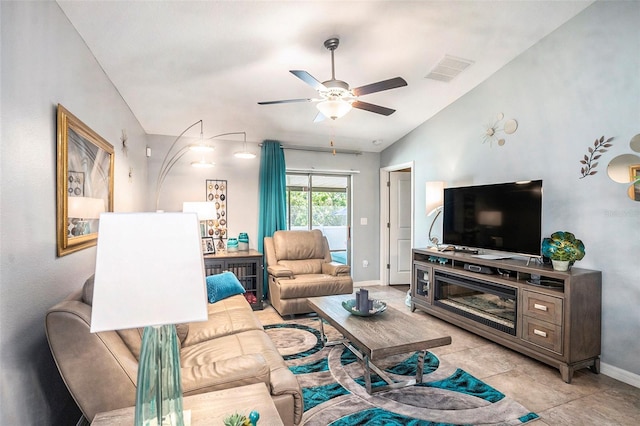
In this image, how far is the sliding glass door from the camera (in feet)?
17.7

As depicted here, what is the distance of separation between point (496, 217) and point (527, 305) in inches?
36.6

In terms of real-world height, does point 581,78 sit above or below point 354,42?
below

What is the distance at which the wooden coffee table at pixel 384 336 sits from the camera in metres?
2.06

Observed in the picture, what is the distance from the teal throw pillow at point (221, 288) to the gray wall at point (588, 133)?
10.2ft

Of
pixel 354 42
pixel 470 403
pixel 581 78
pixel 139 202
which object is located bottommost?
pixel 470 403

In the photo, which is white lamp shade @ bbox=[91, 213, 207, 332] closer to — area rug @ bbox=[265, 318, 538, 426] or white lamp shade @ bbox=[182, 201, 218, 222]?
area rug @ bbox=[265, 318, 538, 426]

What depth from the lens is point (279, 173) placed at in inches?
195

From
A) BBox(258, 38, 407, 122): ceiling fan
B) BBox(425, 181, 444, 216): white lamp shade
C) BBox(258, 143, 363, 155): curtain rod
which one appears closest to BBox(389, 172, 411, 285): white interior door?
BBox(258, 143, 363, 155): curtain rod

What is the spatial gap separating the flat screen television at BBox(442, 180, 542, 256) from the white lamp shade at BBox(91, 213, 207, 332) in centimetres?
308

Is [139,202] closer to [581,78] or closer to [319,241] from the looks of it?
[319,241]

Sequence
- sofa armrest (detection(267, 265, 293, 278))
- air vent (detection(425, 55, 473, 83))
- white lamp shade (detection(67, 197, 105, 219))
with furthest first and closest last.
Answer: sofa armrest (detection(267, 265, 293, 278)), air vent (detection(425, 55, 473, 83)), white lamp shade (detection(67, 197, 105, 219))

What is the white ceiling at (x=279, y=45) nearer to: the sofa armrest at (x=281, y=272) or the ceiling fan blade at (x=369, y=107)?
the ceiling fan blade at (x=369, y=107)

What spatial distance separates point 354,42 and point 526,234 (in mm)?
2388

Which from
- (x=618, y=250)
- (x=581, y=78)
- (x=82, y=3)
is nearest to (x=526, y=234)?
(x=618, y=250)
